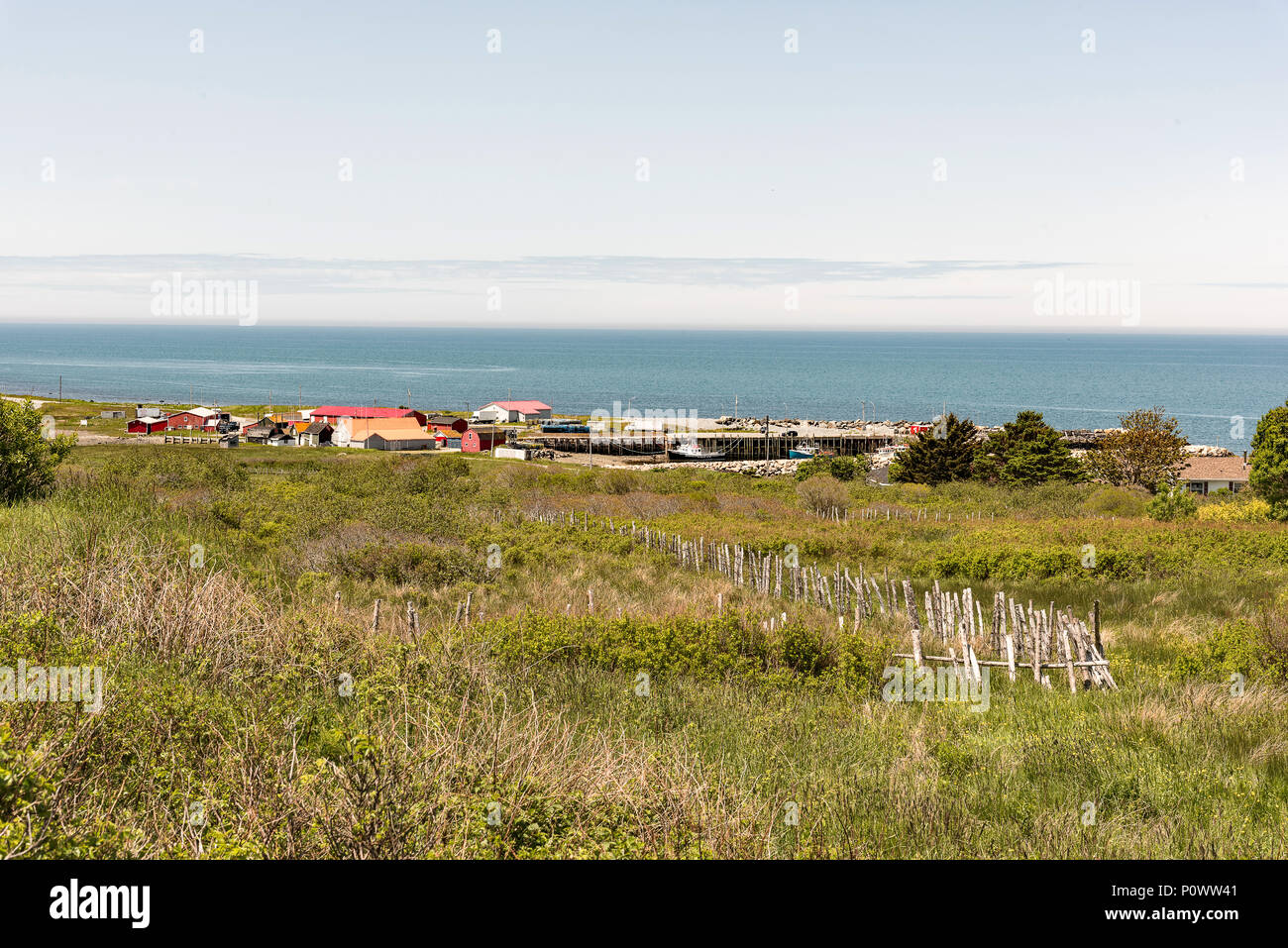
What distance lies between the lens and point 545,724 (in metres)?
6.88

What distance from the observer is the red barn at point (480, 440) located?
276 feet

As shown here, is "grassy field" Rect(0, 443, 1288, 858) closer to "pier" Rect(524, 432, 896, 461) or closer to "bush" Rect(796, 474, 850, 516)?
A: "bush" Rect(796, 474, 850, 516)

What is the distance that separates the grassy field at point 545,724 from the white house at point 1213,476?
42909 mm

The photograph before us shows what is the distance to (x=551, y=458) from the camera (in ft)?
252

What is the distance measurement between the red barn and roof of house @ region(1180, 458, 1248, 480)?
183 feet

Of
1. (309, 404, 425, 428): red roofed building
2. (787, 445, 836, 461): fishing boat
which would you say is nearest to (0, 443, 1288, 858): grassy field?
(787, 445, 836, 461): fishing boat

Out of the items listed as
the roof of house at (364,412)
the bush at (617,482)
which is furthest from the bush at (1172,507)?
the roof of house at (364,412)

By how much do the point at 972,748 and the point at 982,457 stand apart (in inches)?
1969

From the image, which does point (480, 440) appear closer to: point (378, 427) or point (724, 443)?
point (378, 427)

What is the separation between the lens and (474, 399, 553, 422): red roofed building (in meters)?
124

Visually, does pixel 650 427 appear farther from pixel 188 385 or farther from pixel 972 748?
pixel 188 385

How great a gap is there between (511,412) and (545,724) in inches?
4689

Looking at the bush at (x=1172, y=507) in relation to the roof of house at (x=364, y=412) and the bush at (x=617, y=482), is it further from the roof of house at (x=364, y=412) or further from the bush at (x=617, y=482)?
the roof of house at (x=364, y=412)
